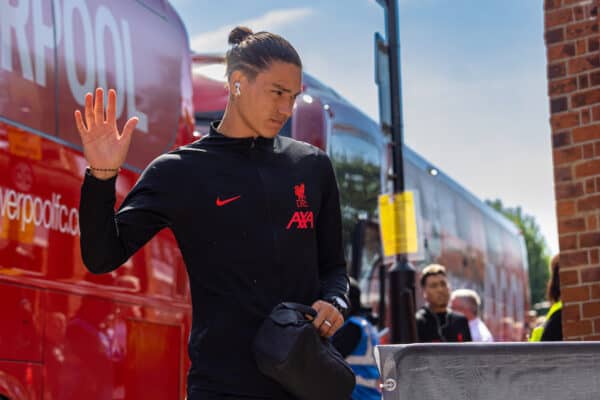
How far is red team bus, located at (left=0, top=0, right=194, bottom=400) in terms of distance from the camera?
4672 mm

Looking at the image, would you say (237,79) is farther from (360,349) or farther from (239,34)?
(360,349)

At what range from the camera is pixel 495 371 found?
7.28 ft

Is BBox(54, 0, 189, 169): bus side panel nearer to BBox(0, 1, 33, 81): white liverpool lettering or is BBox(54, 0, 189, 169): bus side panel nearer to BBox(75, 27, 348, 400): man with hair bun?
BBox(0, 1, 33, 81): white liverpool lettering

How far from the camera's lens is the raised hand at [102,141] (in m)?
2.62

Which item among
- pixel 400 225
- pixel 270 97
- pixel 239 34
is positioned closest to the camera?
pixel 270 97

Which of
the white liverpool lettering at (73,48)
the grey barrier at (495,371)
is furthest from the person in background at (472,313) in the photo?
the grey barrier at (495,371)

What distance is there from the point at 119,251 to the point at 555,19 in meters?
3.67

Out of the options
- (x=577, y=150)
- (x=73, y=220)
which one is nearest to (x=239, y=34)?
(x=73, y=220)

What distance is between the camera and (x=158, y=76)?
637 cm

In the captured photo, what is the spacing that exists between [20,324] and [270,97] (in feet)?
7.54

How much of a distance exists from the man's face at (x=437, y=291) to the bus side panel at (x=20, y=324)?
14.1 ft

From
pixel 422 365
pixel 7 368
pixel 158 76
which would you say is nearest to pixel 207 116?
pixel 158 76

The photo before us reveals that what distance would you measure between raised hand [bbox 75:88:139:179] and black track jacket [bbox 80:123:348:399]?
4cm

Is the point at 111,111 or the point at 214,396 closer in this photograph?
the point at 214,396
